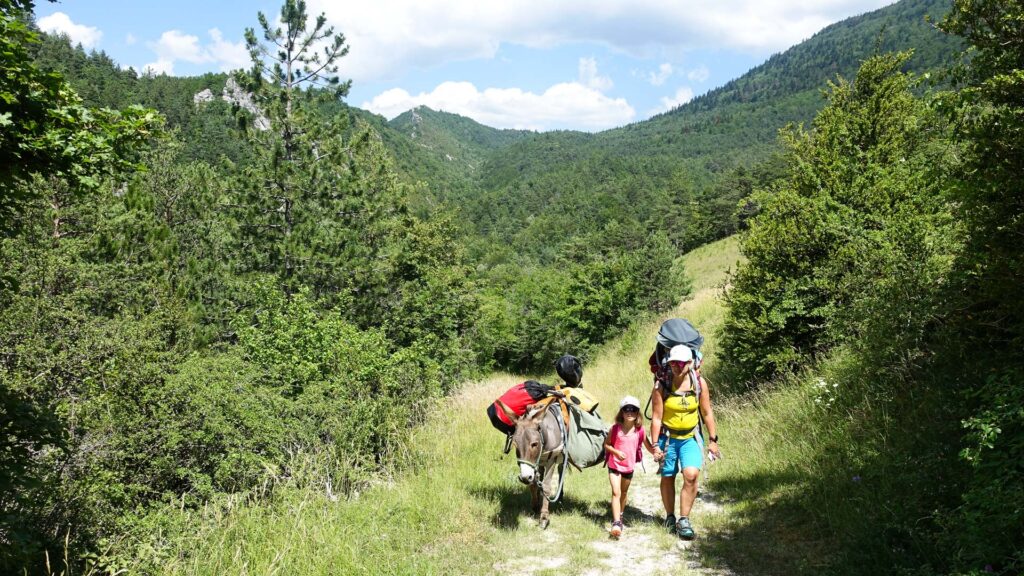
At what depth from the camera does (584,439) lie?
5668 millimetres

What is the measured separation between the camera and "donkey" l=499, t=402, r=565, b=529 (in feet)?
16.8

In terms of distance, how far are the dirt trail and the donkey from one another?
1.16ft

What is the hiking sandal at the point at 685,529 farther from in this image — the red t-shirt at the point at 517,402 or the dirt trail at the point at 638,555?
the red t-shirt at the point at 517,402

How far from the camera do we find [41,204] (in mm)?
13531

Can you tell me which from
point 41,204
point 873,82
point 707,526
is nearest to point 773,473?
point 707,526

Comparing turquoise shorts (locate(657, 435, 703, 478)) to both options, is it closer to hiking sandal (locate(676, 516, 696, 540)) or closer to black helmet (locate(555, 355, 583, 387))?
hiking sandal (locate(676, 516, 696, 540))

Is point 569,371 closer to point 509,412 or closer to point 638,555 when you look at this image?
point 509,412

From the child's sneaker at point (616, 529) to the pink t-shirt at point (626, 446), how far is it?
19.2 inches

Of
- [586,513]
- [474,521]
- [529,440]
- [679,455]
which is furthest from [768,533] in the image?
[474,521]

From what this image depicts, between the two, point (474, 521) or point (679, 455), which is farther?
point (474, 521)

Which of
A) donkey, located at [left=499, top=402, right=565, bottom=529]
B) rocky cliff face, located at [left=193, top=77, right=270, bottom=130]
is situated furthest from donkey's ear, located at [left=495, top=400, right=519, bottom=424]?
rocky cliff face, located at [left=193, top=77, right=270, bottom=130]

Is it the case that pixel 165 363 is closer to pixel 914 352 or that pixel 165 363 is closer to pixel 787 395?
pixel 787 395

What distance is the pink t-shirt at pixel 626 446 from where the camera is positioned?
5266 millimetres

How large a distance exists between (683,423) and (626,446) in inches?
26.7
